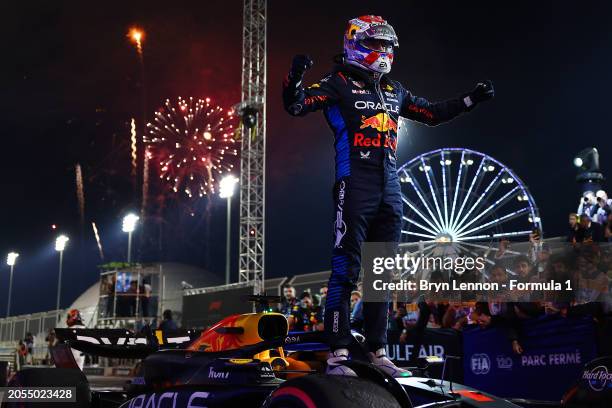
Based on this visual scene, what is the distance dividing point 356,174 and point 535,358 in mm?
4325

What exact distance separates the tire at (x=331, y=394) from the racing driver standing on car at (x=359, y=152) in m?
0.70

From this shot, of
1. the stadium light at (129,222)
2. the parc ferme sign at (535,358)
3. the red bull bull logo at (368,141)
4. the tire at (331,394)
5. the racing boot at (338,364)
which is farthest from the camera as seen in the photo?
the stadium light at (129,222)

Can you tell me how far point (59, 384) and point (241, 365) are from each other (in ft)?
6.61

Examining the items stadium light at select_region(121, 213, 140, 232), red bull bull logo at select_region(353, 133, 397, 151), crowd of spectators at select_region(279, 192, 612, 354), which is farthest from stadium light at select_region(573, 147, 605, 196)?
stadium light at select_region(121, 213, 140, 232)

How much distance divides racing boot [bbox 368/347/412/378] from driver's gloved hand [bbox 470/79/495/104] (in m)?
1.91

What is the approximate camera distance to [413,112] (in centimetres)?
458

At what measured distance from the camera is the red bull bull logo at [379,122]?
4082mm

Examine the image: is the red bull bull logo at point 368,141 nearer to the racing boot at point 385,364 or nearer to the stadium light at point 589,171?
the racing boot at point 385,364

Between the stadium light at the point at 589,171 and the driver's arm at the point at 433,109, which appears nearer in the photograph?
the driver's arm at the point at 433,109

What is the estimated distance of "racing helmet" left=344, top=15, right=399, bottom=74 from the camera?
4.14 meters

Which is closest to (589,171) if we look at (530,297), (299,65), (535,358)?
(530,297)

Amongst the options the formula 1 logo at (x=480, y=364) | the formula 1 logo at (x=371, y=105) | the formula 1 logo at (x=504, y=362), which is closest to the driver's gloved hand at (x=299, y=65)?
the formula 1 logo at (x=371, y=105)

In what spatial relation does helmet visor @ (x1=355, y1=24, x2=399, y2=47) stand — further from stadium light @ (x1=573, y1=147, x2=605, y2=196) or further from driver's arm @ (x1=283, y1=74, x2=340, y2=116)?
stadium light @ (x1=573, y1=147, x2=605, y2=196)

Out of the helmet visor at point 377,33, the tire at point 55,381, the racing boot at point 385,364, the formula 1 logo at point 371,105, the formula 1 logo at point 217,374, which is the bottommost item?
the tire at point 55,381
